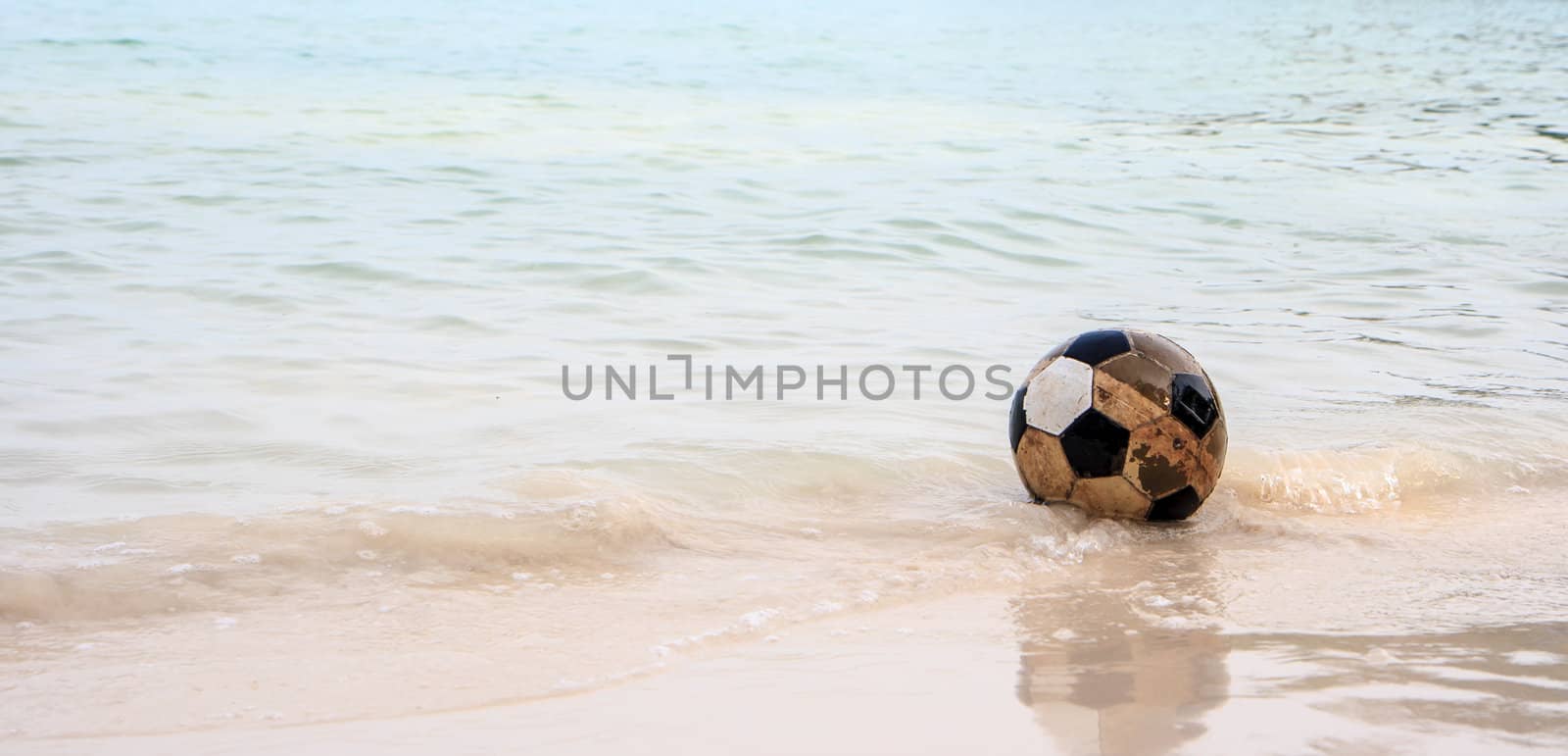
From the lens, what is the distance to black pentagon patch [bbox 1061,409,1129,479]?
3.80 metres

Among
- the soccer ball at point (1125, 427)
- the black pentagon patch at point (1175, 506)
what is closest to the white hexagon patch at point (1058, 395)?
the soccer ball at point (1125, 427)

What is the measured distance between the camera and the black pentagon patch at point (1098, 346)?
3871 mm

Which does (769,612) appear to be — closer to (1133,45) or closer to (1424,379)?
(1424,379)

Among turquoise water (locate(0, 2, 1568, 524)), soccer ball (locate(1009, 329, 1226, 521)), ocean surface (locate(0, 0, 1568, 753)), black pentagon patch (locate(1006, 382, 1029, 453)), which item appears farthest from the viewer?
turquoise water (locate(0, 2, 1568, 524))

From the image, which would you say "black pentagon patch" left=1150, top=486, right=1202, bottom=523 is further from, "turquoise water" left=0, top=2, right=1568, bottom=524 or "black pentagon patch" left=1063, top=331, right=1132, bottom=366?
"turquoise water" left=0, top=2, right=1568, bottom=524

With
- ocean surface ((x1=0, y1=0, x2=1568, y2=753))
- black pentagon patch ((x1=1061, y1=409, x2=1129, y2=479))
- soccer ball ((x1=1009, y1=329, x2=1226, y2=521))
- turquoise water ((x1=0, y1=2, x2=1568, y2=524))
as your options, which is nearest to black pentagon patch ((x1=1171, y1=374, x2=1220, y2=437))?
soccer ball ((x1=1009, y1=329, x2=1226, y2=521))

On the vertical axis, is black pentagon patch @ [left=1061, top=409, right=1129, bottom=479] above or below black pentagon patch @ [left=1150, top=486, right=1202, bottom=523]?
above

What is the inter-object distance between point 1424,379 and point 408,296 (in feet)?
16.2

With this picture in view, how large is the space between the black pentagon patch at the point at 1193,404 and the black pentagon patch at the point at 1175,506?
18cm

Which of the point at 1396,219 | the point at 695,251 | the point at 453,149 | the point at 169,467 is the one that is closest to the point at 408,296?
the point at 695,251

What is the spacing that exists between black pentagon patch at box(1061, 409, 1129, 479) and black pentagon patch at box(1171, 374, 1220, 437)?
0.17 meters

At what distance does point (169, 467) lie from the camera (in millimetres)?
4363

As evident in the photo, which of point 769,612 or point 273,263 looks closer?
point 769,612

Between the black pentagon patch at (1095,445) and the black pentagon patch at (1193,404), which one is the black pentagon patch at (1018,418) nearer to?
the black pentagon patch at (1095,445)
